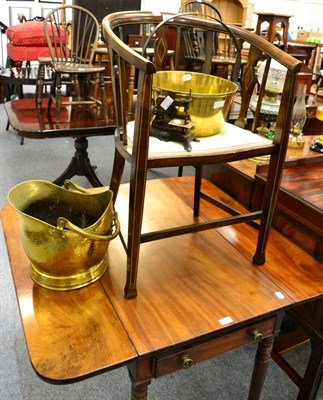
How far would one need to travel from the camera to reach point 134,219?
0.90 metres

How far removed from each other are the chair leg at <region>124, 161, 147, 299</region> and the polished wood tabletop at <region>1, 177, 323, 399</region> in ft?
0.23

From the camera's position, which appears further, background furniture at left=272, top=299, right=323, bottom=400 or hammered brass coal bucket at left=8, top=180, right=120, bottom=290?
background furniture at left=272, top=299, right=323, bottom=400

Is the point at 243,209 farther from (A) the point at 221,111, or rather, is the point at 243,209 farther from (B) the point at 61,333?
(B) the point at 61,333

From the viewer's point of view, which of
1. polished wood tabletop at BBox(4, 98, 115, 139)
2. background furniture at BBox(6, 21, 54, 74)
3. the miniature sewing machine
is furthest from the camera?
background furniture at BBox(6, 21, 54, 74)

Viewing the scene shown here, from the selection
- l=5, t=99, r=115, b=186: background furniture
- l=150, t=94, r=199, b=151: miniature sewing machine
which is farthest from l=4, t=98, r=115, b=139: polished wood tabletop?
l=150, t=94, r=199, b=151: miniature sewing machine

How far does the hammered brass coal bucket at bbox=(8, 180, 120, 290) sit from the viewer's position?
3.00 ft

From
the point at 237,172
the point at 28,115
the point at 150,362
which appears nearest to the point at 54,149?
the point at 28,115

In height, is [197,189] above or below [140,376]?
above

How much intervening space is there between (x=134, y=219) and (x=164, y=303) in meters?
0.24

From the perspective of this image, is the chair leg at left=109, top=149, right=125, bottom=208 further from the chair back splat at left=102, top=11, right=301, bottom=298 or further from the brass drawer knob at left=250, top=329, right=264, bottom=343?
the brass drawer knob at left=250, top=329, right=264, bottom=343

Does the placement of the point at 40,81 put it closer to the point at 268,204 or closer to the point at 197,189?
the point at 197,189

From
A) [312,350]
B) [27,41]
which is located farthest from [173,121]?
[27,41]

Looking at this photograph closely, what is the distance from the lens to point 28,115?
2377 millimetres

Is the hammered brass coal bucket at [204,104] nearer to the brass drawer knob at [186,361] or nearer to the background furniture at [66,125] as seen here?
the brass drawer knob at [186,361]
